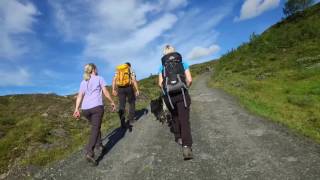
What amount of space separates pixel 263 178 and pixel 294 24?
64.5 meters

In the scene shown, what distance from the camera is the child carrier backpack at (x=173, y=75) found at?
28.1 feet

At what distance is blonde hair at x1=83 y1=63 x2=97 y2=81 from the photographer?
9.56 m

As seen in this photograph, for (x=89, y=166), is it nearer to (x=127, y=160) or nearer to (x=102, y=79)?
(x=127, y=160)

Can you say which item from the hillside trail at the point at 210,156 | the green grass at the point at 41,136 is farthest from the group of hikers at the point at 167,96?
the green grass at the point at 41,136

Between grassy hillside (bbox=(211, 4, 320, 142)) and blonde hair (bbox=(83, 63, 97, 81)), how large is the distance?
6.47 meters

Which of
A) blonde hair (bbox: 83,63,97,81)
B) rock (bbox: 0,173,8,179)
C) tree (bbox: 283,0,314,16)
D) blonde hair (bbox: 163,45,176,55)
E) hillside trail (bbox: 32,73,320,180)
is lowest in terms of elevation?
rock (bbox: 0,173,8,179)

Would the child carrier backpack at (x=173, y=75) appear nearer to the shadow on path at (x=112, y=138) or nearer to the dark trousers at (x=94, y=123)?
the dark trousers at (x=94, y=123)

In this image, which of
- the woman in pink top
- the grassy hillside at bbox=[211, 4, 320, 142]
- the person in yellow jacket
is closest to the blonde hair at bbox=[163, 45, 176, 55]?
the woman in pink top

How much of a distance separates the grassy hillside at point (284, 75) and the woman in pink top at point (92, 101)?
19.8 feet

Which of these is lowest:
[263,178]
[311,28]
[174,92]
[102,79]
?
Result: [263,178]

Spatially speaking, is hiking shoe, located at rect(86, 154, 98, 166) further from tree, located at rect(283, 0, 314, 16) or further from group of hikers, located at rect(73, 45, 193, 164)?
tree, located at rect(283, 0, 314, 16)

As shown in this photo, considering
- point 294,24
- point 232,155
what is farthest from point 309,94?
point 294,24

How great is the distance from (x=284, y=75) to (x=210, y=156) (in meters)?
27.1

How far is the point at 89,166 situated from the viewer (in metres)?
9.23
